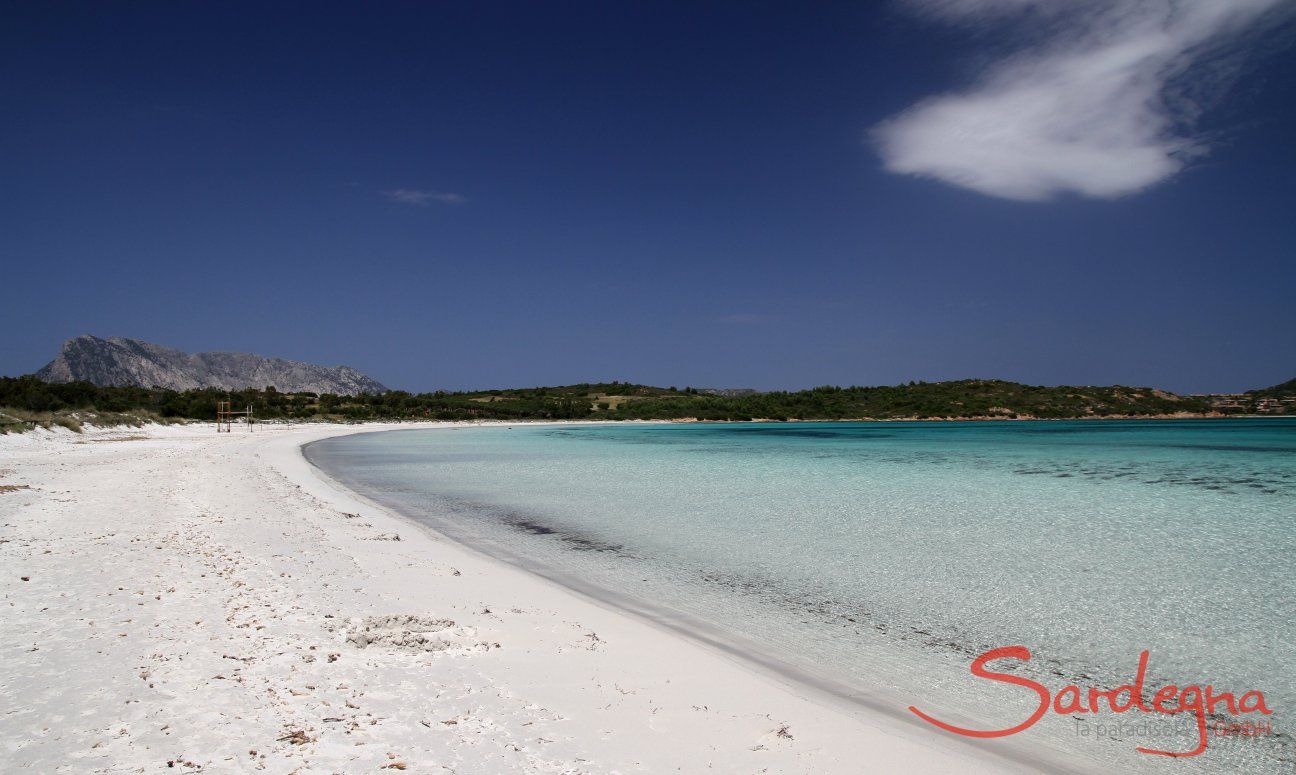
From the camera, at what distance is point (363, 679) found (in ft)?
12.1

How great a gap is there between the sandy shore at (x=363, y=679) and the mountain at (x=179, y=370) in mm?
94700

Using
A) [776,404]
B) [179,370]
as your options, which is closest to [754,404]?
[776,404]

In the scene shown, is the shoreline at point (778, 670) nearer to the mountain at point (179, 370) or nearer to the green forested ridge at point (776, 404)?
the green forested ridge at point (776, 404)

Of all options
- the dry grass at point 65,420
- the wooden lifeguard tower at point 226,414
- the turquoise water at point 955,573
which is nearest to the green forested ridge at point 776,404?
the wooden lifeguard tower at point 226,414

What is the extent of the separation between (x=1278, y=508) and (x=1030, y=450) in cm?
1844

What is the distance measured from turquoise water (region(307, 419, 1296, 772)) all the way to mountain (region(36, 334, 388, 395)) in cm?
9317

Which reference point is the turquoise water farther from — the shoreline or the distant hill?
Answer: the distant hill

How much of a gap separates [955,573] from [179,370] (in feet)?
523

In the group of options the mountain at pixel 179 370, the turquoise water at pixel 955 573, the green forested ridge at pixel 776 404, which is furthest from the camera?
the mountain at pixel 179 370

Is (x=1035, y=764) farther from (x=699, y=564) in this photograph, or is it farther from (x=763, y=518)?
(x=763, y=518)

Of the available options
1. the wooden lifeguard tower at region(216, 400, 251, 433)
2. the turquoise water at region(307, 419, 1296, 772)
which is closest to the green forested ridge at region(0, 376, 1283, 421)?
the wooden lifeguard tower at region(216, 400, 251, 433)

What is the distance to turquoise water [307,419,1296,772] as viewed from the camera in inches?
168

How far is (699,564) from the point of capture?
25.6 feet

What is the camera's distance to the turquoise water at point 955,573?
4.26 m
